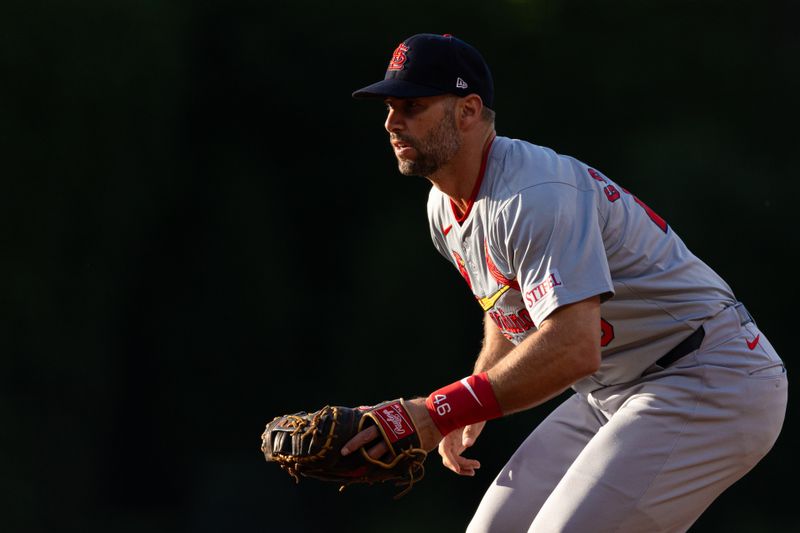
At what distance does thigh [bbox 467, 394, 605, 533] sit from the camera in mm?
3357

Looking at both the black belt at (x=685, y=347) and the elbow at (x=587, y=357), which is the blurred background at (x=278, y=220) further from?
the elbow at (x=587, y=357)

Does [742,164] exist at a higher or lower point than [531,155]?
lower

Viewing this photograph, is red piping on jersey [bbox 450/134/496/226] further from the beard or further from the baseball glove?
the baseball glove

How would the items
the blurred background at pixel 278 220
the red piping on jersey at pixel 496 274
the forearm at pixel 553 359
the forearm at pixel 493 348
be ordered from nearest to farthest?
the forearm at pixel 553 359
the red piping on jersey at pixel 496 274
the forearm at pixel 493 348
the blurred background at pixel 278 220

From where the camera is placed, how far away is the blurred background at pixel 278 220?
5.22m

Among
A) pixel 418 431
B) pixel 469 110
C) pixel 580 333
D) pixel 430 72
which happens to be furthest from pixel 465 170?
pixel 418 431

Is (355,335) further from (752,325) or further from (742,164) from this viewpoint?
(752,325)

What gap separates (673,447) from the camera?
302cm

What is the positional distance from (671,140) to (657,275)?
225cm

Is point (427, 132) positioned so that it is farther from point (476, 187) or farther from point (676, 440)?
point (676, 440)

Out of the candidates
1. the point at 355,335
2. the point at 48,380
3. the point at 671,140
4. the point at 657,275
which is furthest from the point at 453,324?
the point at 657,275

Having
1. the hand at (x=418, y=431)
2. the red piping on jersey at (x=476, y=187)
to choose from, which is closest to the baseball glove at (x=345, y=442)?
the hand at (x=418, y=431)

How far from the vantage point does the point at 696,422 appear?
10.0ft

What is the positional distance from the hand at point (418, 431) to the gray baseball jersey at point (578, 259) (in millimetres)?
377
